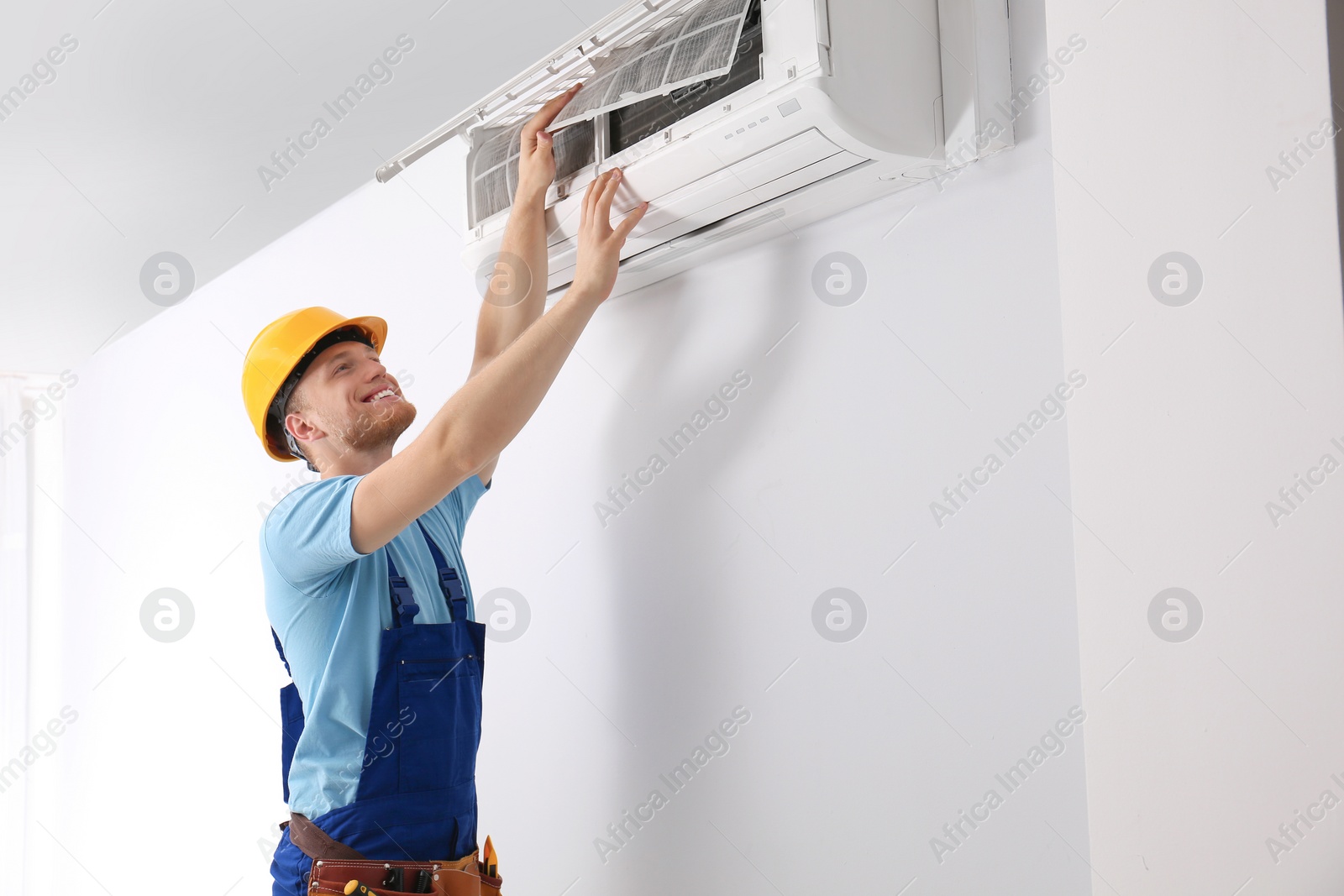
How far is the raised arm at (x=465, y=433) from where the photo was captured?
1256 millimetres

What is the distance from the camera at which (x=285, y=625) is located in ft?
4.83

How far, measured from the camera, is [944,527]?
123cm

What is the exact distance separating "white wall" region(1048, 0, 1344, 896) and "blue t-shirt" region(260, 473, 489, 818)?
919 mm

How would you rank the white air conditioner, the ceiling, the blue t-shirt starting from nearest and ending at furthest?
1. the white air conditioner
2. the blue t-shirt
3. the ceiling

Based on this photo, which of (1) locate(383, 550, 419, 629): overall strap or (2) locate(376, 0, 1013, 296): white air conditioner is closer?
(2) locate(376, 0, 1013, 296): white air conditioner

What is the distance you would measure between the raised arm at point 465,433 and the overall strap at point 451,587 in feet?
0.77

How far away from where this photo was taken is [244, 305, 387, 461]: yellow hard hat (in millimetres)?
1613

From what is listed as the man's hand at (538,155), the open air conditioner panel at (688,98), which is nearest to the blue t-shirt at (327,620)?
the man's hand at (538,155)

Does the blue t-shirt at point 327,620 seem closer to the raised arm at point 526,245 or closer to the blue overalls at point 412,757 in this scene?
the blue overalls at point 412,757

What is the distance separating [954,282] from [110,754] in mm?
3865

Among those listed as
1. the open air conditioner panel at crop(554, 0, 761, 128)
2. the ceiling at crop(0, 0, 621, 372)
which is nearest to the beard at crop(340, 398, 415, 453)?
the open air conditioner panel at crop(554, 0, 761, 128)

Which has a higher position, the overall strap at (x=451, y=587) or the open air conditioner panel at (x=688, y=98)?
the open air conditioner panel at (x=688, y=98)

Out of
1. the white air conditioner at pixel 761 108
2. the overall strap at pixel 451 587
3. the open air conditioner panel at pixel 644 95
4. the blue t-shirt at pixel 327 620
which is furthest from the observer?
the overall strap at pixel 451 587

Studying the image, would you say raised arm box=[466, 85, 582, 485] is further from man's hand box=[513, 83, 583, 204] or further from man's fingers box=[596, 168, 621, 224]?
man's fingers box=[596, 168, 621, 224]
